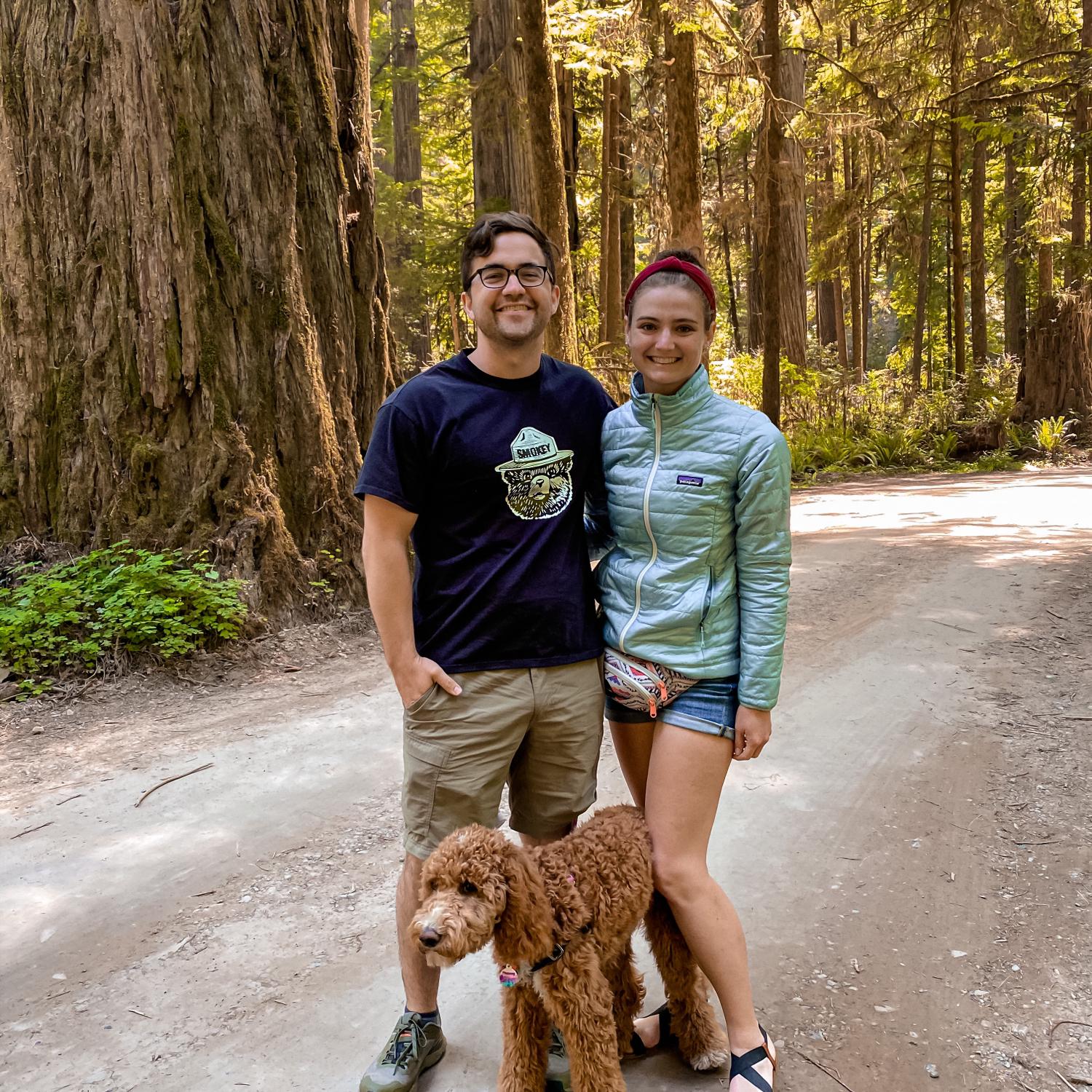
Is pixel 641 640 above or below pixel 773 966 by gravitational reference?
above

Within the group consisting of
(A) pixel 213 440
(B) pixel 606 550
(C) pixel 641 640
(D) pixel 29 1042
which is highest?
(A) pixel 213 440

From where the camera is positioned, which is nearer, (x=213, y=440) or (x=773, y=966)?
(x=773, y=966)

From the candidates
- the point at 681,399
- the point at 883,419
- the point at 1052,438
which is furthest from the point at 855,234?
the point at 681,399

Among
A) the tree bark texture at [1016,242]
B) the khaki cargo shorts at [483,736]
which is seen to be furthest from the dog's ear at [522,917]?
the tree bark texture at [1016,242]

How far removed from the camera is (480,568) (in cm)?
268

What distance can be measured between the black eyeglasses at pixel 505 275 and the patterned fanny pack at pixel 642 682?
111cm

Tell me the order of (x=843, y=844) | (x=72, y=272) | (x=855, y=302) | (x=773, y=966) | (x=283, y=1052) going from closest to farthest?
(x=283, y=1052) → (x=773, y=966) → (x=843, y=844) → (x=72, y=272) → (x=855, y=302)

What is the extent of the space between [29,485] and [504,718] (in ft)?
19.5

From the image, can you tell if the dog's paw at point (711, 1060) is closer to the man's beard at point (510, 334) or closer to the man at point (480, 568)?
the man at point (480, 568)

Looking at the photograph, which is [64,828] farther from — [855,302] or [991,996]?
[855,302]

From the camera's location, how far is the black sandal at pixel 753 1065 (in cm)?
256

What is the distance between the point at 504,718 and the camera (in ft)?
8.74

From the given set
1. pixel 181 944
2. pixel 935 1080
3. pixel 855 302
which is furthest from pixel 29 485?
pixel 855 302

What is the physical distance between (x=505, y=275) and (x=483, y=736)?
1.33 metres
